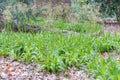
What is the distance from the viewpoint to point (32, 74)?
16.7 feet

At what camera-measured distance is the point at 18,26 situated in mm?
9312

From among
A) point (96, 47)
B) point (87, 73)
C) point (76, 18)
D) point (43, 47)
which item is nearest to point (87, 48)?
point (96, 47)

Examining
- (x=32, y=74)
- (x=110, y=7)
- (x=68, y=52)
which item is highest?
(x=110, y=7)

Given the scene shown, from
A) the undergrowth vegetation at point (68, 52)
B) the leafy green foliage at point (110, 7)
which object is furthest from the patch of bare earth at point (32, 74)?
the leafy green foliage at point (110, 7)

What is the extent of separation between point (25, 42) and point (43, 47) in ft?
1.98

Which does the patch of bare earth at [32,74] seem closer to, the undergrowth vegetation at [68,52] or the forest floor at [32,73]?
the forest floor at [32,73]

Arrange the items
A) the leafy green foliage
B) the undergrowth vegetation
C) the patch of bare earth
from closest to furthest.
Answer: the undergrowth vegetation
the patch of bare earth
the leafy green foliage

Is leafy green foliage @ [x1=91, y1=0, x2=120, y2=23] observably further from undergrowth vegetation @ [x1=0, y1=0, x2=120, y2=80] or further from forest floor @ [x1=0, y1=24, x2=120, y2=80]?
forest floor @ [x1=0, y1=24, x2=120, y2=80]

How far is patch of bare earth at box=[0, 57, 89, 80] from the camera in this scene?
4.92 metres

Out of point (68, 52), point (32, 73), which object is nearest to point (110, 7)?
point (68, 52)

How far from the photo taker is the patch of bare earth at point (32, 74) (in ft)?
16.1

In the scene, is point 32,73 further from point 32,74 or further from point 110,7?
point 110,7

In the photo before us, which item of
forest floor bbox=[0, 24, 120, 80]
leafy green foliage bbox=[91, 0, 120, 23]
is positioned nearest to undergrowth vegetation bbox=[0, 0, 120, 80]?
forest floor bbox=[0, 24, 120, 80]

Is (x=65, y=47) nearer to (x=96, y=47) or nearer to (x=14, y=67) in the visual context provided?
(x=96, y=47)
